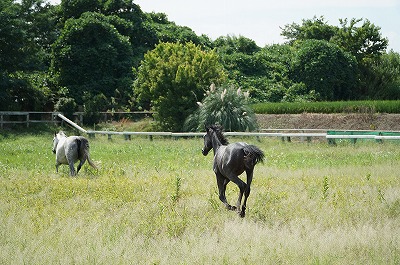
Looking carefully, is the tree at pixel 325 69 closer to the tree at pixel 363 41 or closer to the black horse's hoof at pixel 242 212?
the tree at pixel 363 41

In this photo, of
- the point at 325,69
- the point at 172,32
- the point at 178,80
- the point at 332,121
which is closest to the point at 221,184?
the point at 178,80

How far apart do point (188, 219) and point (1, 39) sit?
2887cm

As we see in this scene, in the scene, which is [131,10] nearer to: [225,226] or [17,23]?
[17,23]

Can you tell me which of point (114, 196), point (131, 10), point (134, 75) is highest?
point (131, 10)

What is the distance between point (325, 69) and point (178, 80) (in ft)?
53.7

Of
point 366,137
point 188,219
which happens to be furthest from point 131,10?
point 188,219

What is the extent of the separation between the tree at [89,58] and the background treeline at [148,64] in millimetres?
71

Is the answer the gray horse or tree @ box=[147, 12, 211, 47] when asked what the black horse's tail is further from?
tree @ box=[147, 12, 211, 47]

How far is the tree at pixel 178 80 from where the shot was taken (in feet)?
113

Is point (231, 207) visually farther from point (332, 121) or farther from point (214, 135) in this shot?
point (332, 121)

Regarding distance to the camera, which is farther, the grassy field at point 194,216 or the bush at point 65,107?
the bush at point 65,107

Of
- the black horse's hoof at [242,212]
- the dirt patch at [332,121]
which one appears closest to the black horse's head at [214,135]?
the black horse's hoof at [242,212]

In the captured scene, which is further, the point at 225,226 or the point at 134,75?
the point at 134,75

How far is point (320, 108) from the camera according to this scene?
127 feet
